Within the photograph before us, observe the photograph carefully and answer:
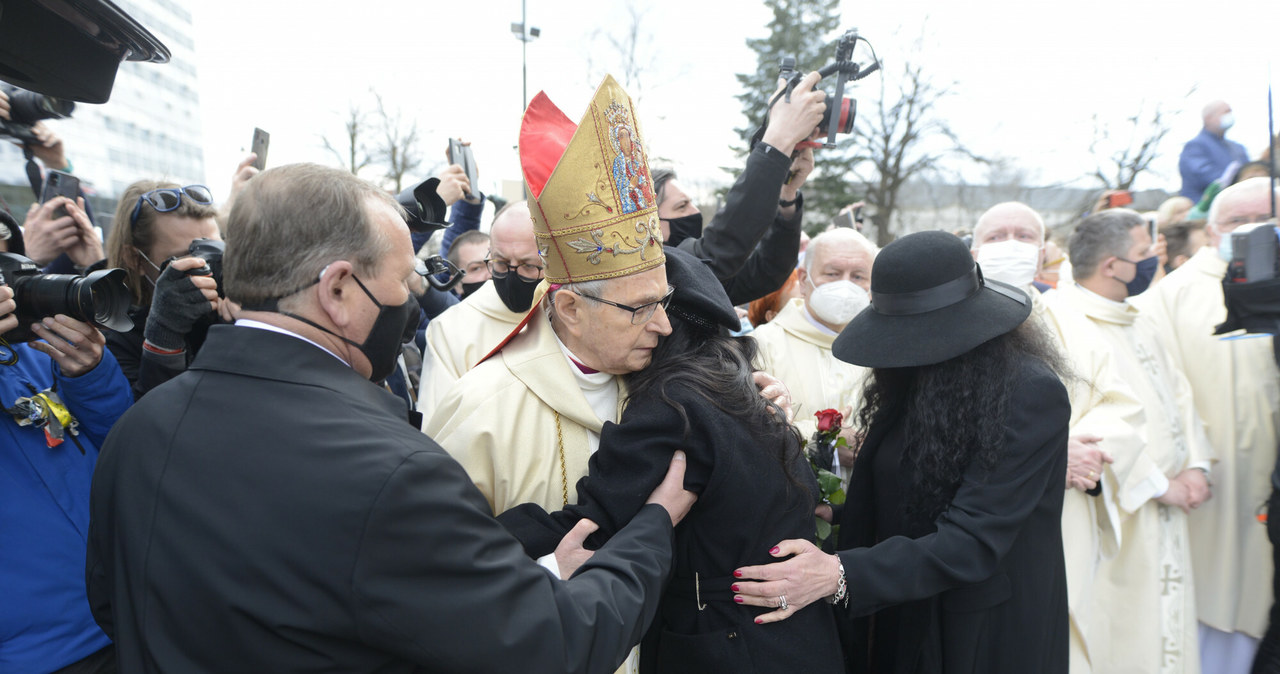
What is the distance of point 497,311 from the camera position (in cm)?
343

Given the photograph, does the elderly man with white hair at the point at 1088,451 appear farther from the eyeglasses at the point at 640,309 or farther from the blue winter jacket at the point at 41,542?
the blue winter jacket at the point at 41,542

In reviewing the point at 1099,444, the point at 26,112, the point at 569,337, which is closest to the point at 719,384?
the point at 569,337

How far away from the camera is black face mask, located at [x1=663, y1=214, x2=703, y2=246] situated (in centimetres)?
381

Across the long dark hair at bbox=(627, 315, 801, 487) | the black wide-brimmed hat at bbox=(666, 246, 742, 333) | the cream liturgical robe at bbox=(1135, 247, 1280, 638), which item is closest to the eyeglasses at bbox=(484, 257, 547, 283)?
the black wide-brimmed hat at bbox=(666, 246, 742, 333)

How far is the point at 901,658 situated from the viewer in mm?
2381

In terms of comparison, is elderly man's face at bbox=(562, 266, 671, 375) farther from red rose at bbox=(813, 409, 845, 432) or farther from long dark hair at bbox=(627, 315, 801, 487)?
red rose at bbox=(813, 409, 845, 432)

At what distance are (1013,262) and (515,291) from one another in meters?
2.72

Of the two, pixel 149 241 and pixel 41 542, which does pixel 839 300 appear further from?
pixel 41 542

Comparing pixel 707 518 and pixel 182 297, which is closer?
pixel 707 518

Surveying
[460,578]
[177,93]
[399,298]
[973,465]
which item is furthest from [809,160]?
[177,93]

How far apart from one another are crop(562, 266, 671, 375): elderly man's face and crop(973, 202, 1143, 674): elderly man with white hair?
1889 millimetres

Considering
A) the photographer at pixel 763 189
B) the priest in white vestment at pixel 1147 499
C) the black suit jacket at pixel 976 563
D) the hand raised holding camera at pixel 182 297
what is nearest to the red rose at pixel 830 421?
the black suit jacket at pixel 976 563

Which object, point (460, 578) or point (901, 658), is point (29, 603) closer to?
point (460, 578)

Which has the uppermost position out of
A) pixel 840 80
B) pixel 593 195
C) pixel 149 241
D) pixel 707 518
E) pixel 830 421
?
pixel 840 80
